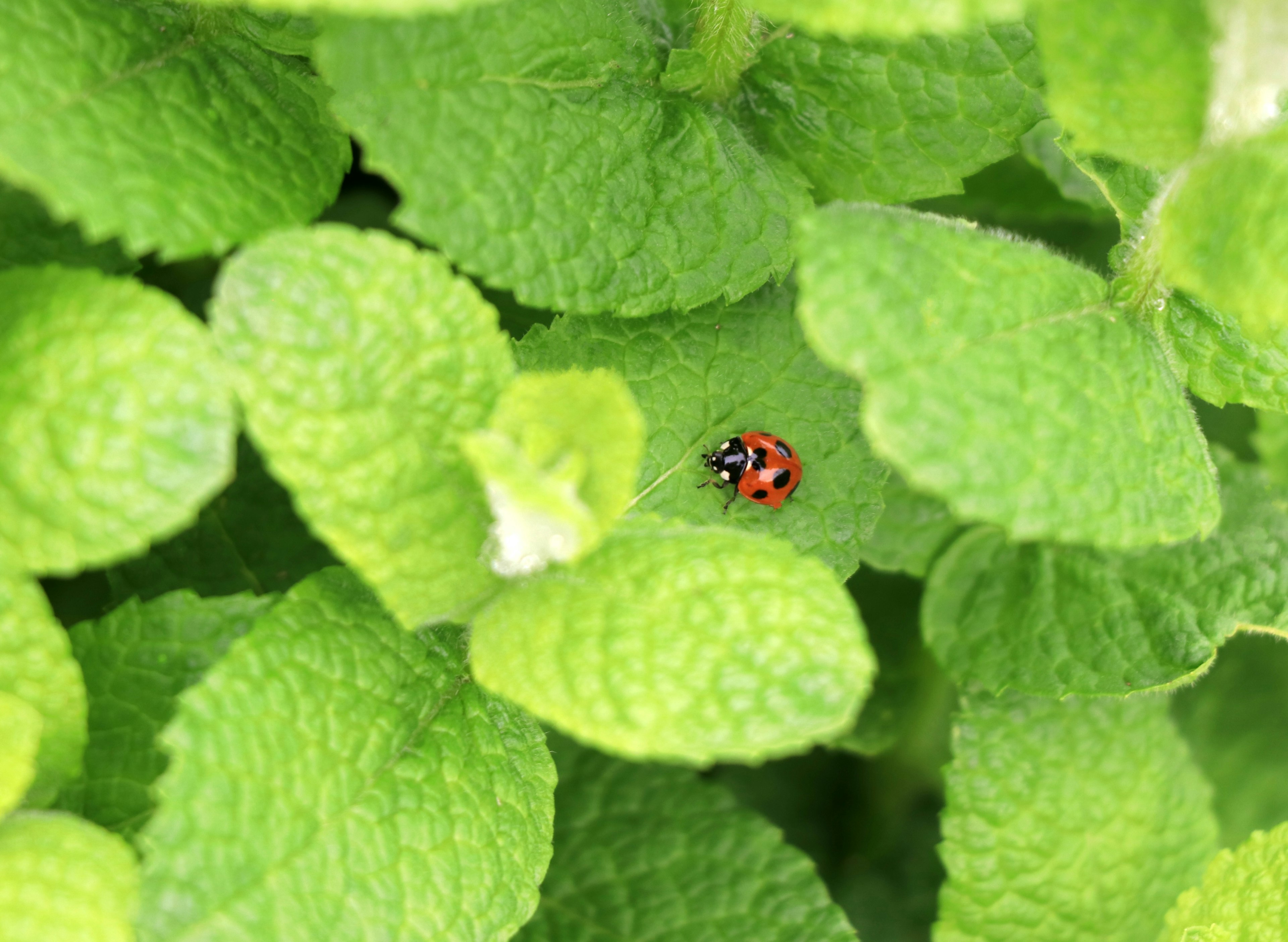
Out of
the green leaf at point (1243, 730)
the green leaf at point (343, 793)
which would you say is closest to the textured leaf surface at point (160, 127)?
the green leaf at point (343, 793)

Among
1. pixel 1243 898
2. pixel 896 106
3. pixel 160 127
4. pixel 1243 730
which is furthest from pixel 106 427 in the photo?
pixel 1243 730

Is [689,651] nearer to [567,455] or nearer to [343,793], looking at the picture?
[567,455]

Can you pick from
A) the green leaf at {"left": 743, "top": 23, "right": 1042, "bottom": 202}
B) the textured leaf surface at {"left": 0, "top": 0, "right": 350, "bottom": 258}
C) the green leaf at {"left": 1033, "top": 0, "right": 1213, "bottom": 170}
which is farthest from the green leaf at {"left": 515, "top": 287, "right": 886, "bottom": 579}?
the green leaf at {"left": 1033, "top": 0, "right": 1213, "bottom": 170}

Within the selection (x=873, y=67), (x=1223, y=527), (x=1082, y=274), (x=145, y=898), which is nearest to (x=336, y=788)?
(x=145, y=898)

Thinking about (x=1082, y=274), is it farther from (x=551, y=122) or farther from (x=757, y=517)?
(x=551, y=122)

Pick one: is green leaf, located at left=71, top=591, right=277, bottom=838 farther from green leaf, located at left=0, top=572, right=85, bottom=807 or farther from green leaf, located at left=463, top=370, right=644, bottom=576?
green leaf, located at left=463, top=370, right=644, bottom=576

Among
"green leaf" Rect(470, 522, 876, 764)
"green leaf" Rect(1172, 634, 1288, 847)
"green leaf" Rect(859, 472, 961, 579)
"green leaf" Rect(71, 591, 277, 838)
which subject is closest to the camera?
"green leaf" Rect(470, 522, 876, 764)
